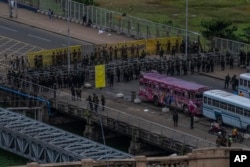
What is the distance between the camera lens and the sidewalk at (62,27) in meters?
123

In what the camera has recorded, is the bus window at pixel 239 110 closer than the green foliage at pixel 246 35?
Yes

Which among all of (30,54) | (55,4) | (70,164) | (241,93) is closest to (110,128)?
(241,93)

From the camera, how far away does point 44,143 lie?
79.8 m

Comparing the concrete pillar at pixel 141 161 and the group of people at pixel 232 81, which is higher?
the concrete pillar at pixel 141 161

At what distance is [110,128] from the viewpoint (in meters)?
86.3

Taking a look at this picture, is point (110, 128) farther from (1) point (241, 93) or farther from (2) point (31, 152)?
(1) point (241, 93)

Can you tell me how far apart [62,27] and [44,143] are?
4939cm

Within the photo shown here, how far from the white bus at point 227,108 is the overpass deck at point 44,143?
11.3 m

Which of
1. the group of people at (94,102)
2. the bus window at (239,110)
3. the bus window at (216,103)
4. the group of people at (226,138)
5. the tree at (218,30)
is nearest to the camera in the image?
the group of people at (226,138)

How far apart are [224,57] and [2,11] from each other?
35.1 m

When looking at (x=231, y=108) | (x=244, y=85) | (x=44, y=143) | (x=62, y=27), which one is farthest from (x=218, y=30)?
(x=44, y=143)

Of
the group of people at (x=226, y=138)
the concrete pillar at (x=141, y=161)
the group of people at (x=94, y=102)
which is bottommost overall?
the group of people at (x=94, y=102)

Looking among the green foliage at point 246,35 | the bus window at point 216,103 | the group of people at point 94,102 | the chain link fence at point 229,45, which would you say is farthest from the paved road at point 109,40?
the green foliage at point 246,35

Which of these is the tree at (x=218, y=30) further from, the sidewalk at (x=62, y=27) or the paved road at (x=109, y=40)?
the paved road at (x=109, y=40)
